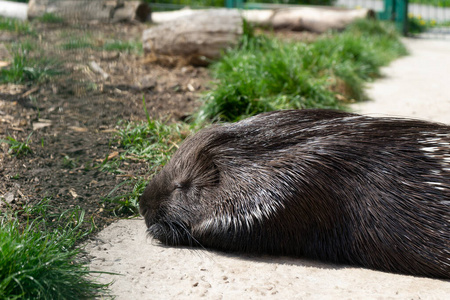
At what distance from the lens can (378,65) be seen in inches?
295

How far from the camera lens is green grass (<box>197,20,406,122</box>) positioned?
4.58 m

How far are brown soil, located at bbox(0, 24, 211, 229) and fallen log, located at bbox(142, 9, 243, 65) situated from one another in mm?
191

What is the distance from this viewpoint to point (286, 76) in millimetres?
5098

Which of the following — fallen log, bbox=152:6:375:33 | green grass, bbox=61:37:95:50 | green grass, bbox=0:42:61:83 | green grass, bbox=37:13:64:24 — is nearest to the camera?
green grass, bbox=61:37:95:50

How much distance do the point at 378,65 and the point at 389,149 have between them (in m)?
5.30

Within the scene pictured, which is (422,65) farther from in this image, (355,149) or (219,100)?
(355,149)

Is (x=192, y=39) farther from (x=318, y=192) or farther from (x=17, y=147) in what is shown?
(x=318, y=192)

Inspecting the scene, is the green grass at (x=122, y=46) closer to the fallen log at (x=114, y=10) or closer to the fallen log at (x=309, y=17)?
the fallen log at (x=114, y=10)

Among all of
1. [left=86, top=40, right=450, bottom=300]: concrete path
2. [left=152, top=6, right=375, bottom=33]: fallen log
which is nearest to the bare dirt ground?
[left=86, top=40, right=450, bottom=300]: concrete path

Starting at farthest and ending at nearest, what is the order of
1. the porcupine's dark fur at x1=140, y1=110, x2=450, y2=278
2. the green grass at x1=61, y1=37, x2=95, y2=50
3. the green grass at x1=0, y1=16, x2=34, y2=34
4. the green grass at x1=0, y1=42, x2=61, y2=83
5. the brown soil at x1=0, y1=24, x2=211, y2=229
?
1. the green grass at x1=0, y1=16, x2=34, y2=34
2. the green grass at x1=0, y1=42, x2=61, y2=83
3. the brown soil at x1=0, y1=24, x2=211, y2=229
4. the green grass at x1=61, y1=37, x2=95, y2=50
5. the porcupine's dark fur at x1=140, y1=110, x2=450, y2=278

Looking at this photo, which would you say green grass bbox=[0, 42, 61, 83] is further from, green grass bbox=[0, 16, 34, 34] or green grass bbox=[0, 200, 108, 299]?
green grass bbox=[0, 200, 108, 299]

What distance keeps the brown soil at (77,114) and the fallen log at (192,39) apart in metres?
0.19

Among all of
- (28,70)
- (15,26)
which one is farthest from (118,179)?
(15,26)

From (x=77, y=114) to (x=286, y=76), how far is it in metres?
2.12
